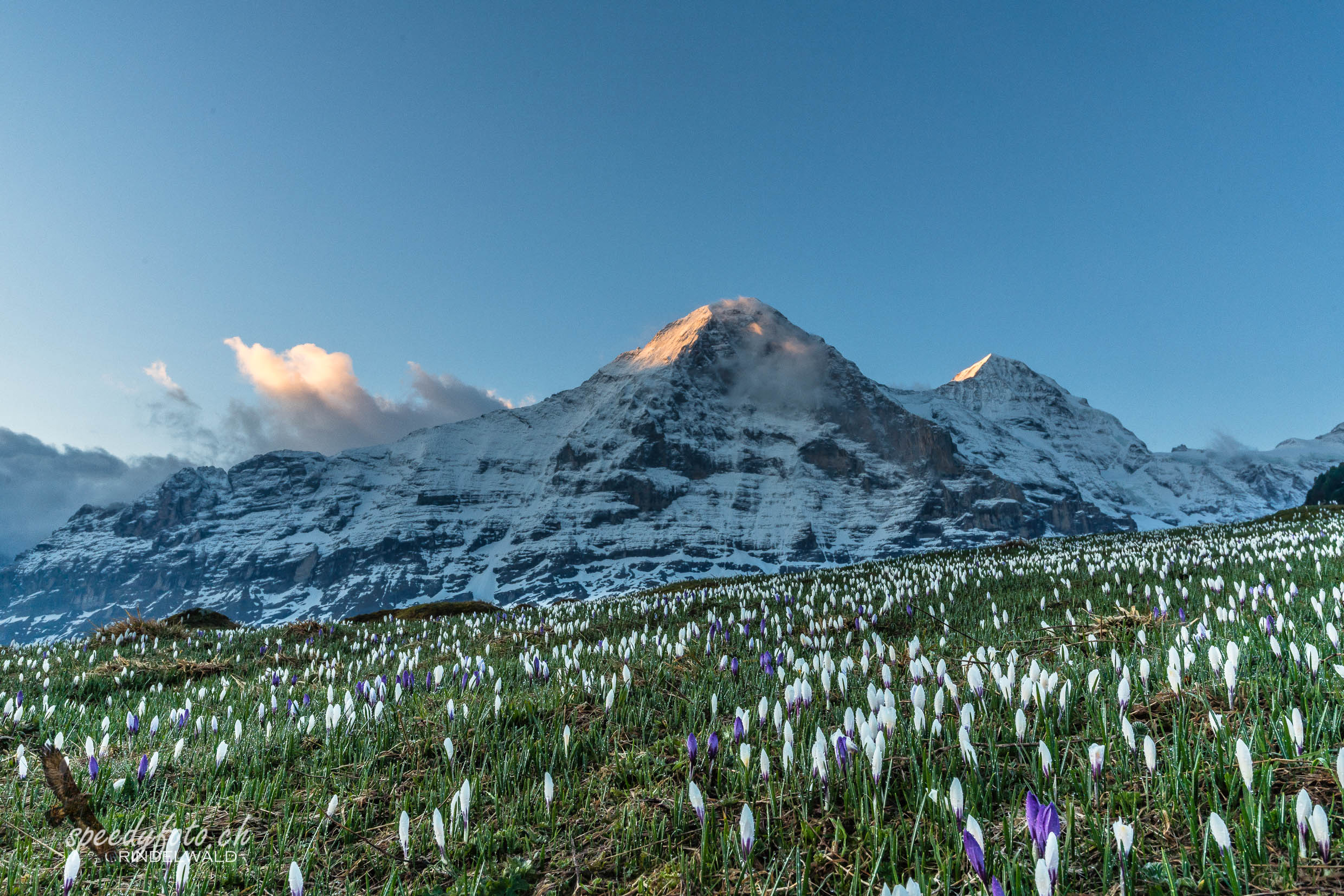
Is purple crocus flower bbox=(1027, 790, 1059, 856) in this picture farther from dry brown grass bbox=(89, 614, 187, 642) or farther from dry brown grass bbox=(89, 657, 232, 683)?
dry brown grass bbox=(89, 614, 187, 642)

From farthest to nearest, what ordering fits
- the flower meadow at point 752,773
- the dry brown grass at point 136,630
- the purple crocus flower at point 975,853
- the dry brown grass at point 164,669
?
the dry brown grass at point 136,630
the dry brown grass at point 164,669
the flower meadow at point 752,773
the purple crocus flower at point 975,853

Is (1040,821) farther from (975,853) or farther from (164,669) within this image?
(164,669)

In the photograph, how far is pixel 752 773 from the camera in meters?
3.51

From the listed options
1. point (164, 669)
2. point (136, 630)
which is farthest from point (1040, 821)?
point (136, 630)

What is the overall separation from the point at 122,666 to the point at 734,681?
31.0 ft

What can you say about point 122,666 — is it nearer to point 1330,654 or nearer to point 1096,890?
point 1096,890

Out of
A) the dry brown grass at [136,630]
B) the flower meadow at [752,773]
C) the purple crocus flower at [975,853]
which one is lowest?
the dry brown grass at [136,630]

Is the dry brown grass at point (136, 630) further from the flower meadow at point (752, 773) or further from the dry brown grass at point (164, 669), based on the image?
the flower meadow at point (752, 773)

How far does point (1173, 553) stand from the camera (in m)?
13.5

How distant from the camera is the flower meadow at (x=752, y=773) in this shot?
98.7 inches

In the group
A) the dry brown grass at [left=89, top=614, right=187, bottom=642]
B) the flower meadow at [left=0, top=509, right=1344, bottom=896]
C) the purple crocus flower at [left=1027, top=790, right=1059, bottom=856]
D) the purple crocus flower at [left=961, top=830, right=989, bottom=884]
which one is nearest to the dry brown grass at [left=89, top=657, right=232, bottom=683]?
the flower meadow at [left=0, top=509, right=1344, bottom=896]

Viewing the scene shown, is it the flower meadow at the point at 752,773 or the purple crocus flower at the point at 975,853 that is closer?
the purple crocus flower at the point at 975,853

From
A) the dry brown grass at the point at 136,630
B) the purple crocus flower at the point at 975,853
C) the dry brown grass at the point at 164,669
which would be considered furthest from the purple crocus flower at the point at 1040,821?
the dry brown grass at the point at 136,630

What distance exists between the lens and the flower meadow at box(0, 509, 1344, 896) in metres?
2.51
